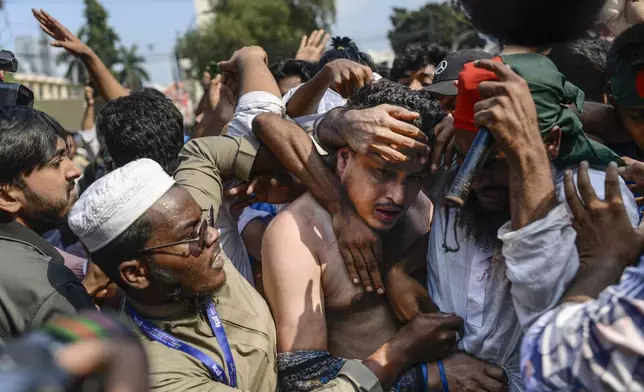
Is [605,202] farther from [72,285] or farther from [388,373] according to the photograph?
[72,285]

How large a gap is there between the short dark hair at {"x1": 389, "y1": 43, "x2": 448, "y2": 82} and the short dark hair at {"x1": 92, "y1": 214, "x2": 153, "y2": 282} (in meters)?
3.65

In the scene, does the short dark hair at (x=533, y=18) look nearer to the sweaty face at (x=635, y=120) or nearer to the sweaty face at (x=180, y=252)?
the sweaty face at (x=635, y=120)

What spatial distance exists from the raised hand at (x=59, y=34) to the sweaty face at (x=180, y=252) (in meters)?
2.94

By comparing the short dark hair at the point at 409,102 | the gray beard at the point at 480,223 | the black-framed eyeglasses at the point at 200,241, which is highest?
the short dark hair at the point at 409,102

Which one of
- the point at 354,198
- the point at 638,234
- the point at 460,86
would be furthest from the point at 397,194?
the point at 638,234

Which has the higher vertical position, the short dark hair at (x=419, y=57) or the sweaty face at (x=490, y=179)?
the sweaty face at (x=490, y=179)

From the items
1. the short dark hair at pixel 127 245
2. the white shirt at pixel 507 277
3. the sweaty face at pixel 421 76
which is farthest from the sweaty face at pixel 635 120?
the sweaty face at pixel 421 76

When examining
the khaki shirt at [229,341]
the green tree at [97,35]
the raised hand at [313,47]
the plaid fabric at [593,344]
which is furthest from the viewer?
the green tree at [97,35]

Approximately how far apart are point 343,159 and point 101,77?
10.0 ft

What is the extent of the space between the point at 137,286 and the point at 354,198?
3.12 ft

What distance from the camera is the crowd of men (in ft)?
6.83

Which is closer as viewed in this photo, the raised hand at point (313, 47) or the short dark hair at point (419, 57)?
the short dark hair at point (419, 57)

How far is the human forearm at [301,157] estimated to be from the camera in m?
2.89

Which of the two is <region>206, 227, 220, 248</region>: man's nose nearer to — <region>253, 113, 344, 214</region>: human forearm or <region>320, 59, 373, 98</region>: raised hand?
<region>253, 113, 344, 214</region>: human forearm
